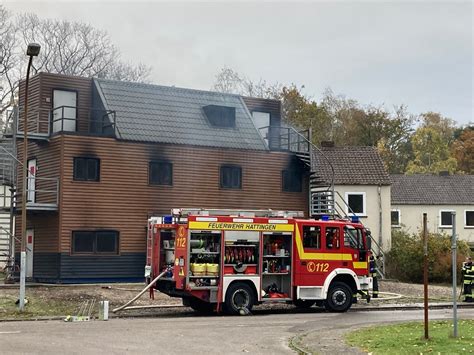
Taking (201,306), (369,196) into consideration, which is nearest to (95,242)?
(201,306)

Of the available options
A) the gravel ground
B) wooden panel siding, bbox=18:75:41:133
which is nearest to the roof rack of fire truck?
the gravel ground

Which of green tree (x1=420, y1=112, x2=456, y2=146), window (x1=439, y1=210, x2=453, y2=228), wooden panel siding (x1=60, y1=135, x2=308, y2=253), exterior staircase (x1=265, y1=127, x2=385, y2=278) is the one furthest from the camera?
green tree (x1=420, y1=112, x2=456, y2=146)

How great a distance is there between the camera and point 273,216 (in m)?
22.4

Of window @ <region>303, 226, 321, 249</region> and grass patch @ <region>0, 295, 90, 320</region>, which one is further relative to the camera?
window @ <region>303, 226, 321, 249</region>

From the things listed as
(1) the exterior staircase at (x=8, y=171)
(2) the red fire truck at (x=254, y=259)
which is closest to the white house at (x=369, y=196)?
(1) the exterior staircase at (x=8, y=171)

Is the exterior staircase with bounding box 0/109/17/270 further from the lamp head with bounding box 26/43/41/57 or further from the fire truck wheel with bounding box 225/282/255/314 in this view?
the fire truck wheel with bounding box 225/282/255/314

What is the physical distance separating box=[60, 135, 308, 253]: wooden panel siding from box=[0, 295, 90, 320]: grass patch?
694 cm

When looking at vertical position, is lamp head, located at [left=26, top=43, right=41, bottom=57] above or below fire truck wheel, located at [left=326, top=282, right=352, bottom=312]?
above

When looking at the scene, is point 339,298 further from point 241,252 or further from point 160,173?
point 160,173

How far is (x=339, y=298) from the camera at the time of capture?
75.2ft

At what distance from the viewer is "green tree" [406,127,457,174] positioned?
72137mm

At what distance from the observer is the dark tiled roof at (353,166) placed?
43.6 metres

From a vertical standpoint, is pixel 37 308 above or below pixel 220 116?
below

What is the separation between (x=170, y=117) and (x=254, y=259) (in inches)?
582
